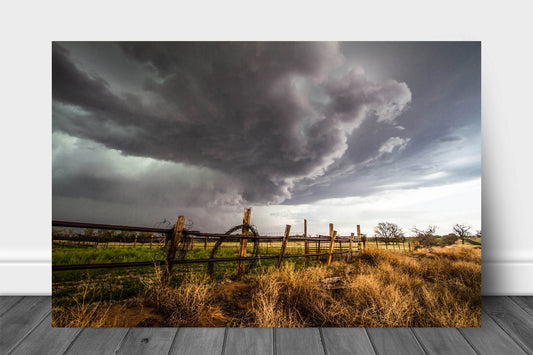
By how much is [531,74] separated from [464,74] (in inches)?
31.8

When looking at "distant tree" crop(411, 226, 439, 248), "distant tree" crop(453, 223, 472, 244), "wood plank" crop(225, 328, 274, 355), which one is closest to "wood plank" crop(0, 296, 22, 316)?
"wood plank" crop(225, 328, 274, 355)

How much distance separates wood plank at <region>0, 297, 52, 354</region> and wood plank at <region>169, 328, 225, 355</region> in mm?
1144

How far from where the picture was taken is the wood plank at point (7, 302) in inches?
98.9

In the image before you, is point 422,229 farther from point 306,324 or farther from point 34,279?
point 34,279

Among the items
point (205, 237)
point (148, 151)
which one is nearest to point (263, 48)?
point (148, 151)

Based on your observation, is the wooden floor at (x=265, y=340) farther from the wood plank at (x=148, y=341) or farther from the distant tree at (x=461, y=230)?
the distant tree at (x=461, y=230)

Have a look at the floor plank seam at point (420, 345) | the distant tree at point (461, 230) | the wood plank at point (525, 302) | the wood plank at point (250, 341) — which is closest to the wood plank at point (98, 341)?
the wood plank at point (250, 341)

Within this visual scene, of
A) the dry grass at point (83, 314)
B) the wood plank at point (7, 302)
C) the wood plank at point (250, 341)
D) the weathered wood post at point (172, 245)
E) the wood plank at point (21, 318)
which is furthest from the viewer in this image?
the wood plank at point (7, 302)

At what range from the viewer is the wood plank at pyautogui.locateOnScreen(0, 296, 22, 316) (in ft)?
8.24

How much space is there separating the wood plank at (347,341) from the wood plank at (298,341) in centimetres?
6

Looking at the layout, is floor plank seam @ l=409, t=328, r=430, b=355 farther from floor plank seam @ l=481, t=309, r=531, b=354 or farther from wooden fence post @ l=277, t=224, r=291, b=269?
wooden fence post @ l=277, t=224, r=291, b=269

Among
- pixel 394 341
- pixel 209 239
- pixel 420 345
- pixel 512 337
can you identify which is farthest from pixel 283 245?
pixel 512 337

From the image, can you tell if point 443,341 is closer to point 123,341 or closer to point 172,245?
point 172,245

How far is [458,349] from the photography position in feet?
6.61
